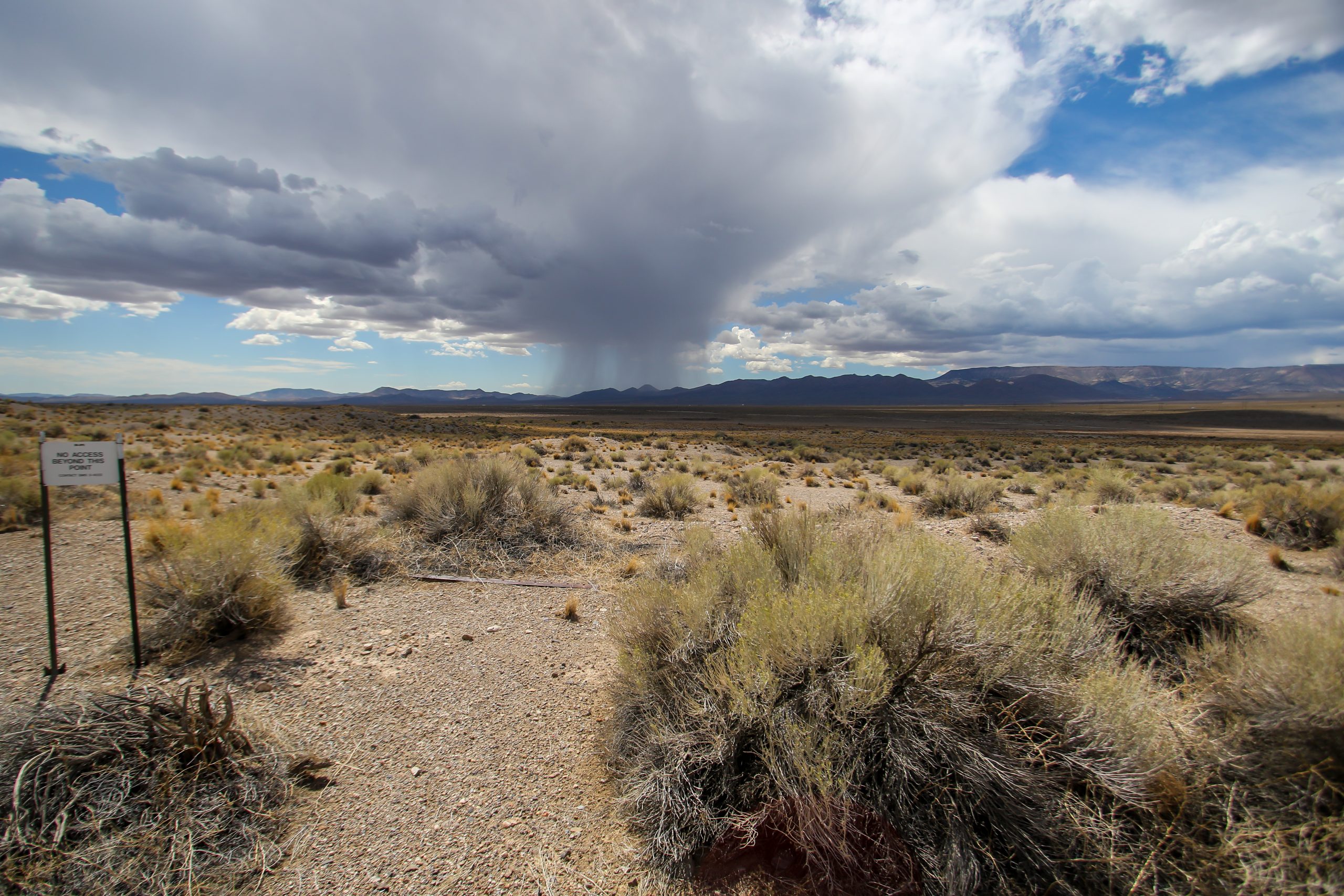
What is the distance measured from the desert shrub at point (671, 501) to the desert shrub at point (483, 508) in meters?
2.69

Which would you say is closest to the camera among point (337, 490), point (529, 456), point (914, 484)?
point (337, 490)

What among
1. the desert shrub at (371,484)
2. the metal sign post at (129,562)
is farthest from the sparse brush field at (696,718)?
the desert shrub at (371,484)

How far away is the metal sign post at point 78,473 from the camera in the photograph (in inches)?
169

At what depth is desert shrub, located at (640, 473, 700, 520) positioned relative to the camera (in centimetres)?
1252

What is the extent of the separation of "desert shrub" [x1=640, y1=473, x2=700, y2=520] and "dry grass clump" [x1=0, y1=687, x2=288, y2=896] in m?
9.34

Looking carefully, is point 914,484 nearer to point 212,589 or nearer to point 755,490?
point 755,490

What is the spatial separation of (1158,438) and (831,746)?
2565 inches

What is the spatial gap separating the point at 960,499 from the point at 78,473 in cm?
1466

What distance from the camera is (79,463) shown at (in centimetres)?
449

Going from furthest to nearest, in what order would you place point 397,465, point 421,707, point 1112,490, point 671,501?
point 397,465, point 671,501, point 1112,490, point 421,707

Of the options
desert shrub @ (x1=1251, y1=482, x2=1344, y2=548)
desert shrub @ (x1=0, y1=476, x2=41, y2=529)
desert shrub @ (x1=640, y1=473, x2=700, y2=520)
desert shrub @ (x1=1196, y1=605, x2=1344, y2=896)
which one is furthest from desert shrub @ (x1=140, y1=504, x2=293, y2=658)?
desert shrub @ (x1=1251, y1=482, x2=1344, y2=548)

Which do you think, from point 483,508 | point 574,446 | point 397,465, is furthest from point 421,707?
point 574,446

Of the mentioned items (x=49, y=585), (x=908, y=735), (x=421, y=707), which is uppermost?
(x=49, y=585)

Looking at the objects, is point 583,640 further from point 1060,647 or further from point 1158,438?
point 1158,438
